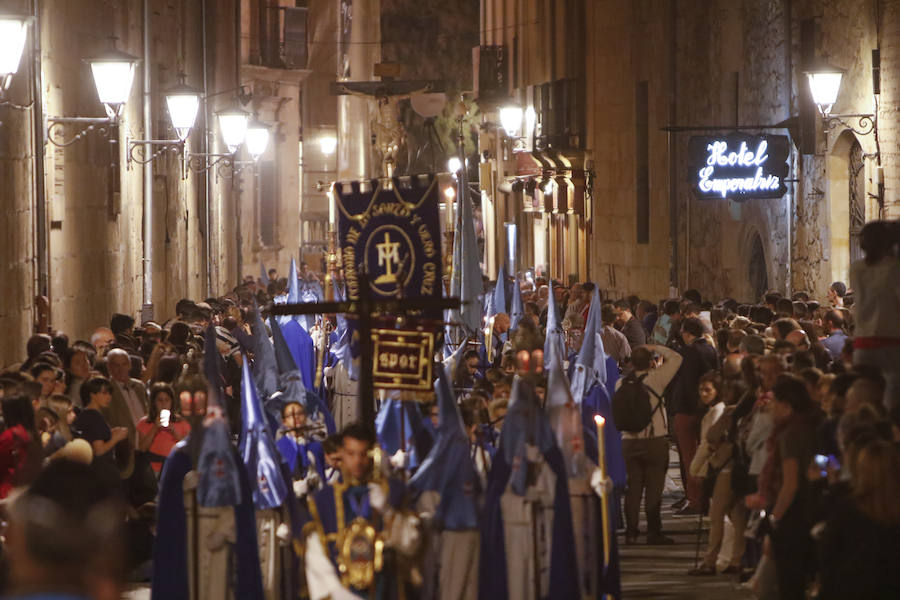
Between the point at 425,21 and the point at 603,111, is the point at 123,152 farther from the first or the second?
the point at 425,21

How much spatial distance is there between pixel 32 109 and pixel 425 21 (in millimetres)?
57723

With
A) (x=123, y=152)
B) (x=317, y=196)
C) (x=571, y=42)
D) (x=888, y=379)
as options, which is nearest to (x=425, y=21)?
(x=317, y=196)

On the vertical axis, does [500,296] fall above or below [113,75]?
below

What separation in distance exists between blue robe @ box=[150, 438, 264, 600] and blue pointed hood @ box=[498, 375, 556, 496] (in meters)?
1.55

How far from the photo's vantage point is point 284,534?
970 centimetres

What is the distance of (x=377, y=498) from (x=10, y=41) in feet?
16.7

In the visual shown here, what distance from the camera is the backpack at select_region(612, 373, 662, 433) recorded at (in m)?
13.8

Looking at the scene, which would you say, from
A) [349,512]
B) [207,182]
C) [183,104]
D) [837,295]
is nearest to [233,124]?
[183,104]

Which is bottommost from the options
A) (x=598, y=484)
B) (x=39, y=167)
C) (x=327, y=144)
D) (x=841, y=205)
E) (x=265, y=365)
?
(x=598, y=484)

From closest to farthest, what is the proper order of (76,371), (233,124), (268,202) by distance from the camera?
1. (76,371)
2. (233,124)
3. (268,202)

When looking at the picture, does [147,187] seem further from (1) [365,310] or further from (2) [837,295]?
(1) [365,310]

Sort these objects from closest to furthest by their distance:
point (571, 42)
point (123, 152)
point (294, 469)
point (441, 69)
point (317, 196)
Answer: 1. point (294, 469)
2. point (123, 152)
3. point (571, 42)
4. point (317, 196)
5. point (441, 69)

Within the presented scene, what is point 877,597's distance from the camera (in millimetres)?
A: 7184

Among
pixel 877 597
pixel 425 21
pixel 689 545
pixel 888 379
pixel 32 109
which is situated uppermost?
pixel 425 21
